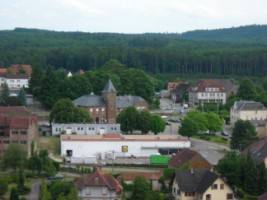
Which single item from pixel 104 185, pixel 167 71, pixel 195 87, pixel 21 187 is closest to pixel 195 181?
pixel 104 185

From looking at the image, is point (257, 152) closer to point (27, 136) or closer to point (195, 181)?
point (195, 181)

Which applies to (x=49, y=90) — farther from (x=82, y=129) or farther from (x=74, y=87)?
(x=82, y=129)

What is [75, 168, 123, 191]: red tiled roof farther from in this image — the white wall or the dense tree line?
the dense tree line

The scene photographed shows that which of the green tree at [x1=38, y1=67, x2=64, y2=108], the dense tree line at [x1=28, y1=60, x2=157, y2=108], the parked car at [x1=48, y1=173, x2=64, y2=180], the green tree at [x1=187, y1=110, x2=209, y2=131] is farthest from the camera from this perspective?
the dense tree line at [x1=28, y1=60, x2=157, y2=108]

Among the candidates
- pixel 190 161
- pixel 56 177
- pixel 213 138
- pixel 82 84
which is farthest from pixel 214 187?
pixel 82 84

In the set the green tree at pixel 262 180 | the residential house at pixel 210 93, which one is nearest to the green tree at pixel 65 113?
the green tree at pixel 262 180

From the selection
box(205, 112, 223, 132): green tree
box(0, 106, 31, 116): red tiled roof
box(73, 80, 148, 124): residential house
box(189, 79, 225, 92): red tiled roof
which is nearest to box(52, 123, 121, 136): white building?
box(0, 106, 31, 116): red tiled roof
